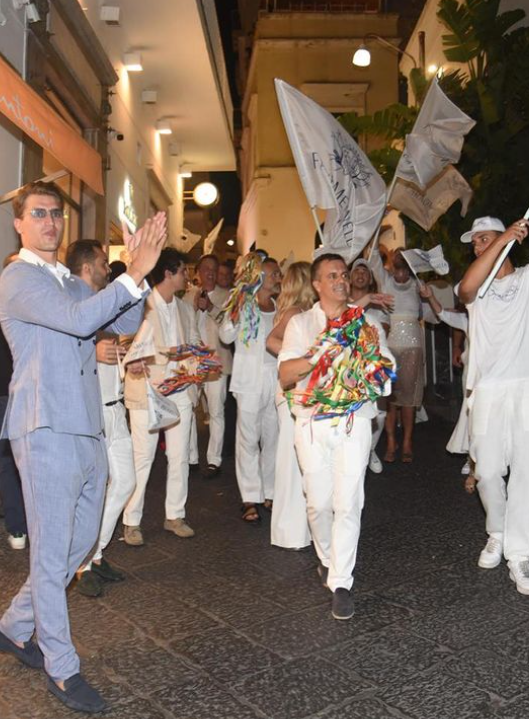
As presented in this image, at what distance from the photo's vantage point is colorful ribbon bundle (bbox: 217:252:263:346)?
24.5 ft

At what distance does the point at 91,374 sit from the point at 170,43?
12291 mm

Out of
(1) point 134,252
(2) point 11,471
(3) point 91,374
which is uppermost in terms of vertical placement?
(1) point 134,252

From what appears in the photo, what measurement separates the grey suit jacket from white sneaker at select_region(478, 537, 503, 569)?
3098mm

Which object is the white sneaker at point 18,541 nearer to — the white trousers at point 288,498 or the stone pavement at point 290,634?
the stone pavement at point 290,634

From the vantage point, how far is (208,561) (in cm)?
600

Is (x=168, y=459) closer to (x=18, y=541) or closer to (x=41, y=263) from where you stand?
(x=18, y=541)

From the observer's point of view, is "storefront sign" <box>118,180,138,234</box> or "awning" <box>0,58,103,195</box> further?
"storefront sign" <box>118,180,138,234</box>

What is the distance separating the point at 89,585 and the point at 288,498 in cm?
174

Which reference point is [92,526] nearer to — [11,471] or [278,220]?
[11,471]

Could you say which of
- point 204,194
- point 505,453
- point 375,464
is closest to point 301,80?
point 204,194

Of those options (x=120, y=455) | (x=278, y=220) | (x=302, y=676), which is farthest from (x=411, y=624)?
(x=278, y=220)

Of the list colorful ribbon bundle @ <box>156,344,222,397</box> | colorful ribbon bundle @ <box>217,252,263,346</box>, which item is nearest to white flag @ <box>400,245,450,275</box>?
colorful ribbon bundle @ <box>217,252,263,346</box>

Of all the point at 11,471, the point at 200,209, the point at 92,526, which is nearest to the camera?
the point at 92,526

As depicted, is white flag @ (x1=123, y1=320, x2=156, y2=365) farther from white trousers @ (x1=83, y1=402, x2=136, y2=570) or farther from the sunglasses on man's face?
the sunglasses on man's face
